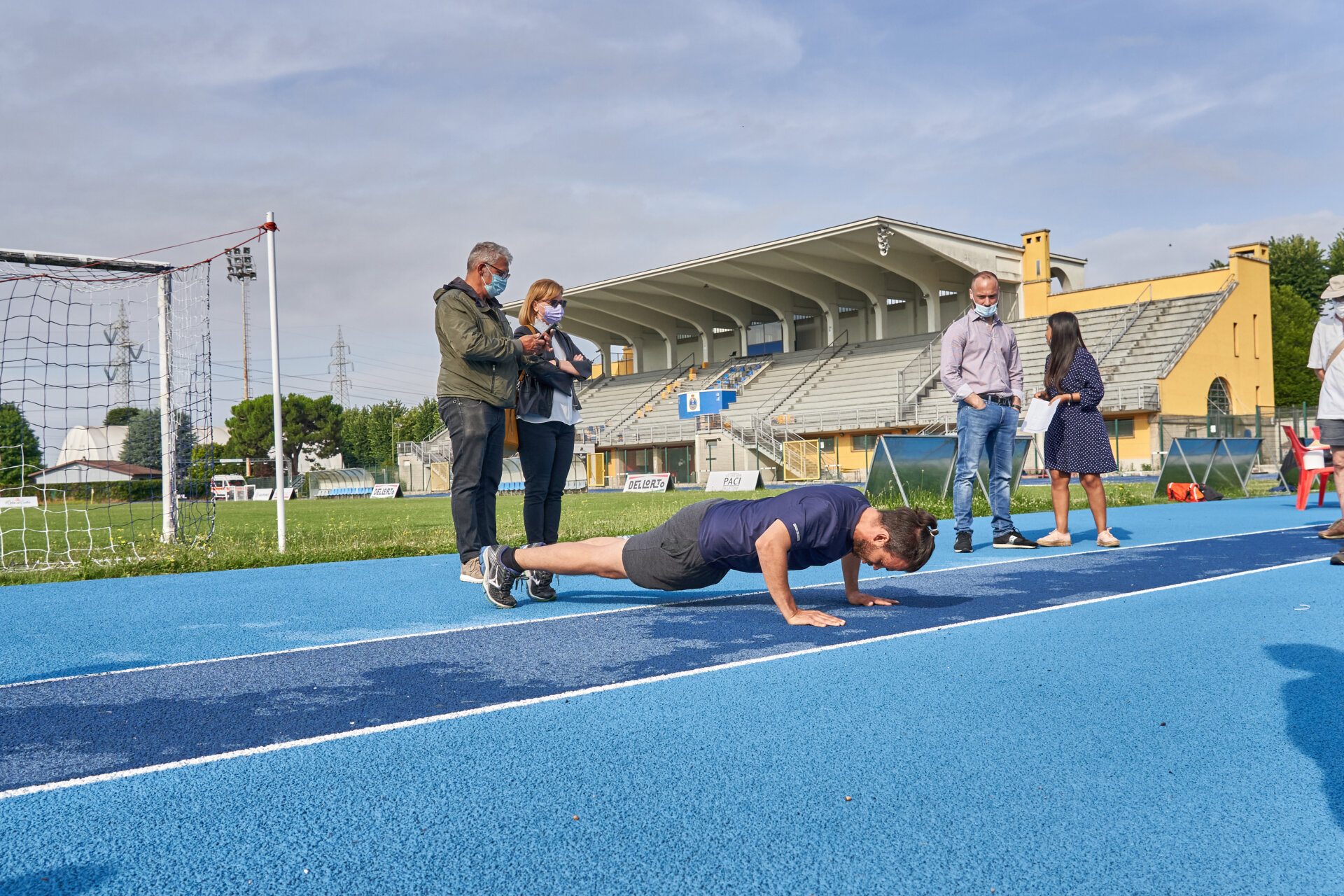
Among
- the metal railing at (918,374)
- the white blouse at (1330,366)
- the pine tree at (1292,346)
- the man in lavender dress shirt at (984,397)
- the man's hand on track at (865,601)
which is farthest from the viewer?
the pine tree at (1292,346)

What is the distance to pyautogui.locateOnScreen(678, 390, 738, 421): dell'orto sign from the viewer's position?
38812 mm

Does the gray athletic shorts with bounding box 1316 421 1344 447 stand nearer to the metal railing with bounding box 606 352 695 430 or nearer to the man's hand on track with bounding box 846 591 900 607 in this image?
the man's hand on track with bounding box 846 591 900 607

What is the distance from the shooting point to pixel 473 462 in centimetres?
511

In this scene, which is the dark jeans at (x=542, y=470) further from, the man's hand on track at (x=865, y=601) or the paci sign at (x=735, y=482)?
the paci sign at (x=735, y=482)

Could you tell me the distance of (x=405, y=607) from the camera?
5055 mm

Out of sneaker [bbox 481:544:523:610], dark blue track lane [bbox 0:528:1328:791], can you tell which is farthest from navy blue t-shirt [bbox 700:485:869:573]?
sneaker [bbox 481:544:523:610]

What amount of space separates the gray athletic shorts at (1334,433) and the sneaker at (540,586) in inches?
218

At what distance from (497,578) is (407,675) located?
1396mm

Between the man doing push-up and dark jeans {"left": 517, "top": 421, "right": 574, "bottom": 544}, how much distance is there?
987 mm

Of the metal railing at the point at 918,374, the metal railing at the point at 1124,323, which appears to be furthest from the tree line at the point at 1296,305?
the metal railing at the point at 918,374

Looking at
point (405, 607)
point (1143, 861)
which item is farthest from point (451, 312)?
point (1143, 861)

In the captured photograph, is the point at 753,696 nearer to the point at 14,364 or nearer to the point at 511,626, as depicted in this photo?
the point at 511,626

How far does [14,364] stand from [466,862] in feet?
28.3

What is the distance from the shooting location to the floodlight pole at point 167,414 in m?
9.14
